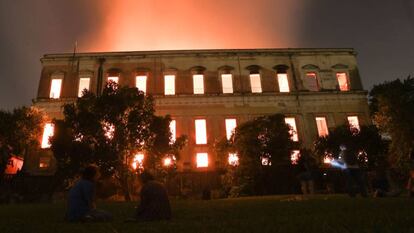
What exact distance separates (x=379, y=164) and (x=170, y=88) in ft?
71.2

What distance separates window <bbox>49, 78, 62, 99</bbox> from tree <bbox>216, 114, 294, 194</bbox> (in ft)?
68.0

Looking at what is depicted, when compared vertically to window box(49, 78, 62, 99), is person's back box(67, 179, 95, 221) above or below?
below

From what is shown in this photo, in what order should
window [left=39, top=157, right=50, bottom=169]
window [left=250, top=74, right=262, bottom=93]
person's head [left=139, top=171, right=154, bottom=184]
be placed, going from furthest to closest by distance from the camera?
1. window [left=250, top=74, right=262, bottom=93]
2. window [left=39, top=157, right=50, bottom=169]
3. person's head [left=139, top=171, right=154, bottom=184]

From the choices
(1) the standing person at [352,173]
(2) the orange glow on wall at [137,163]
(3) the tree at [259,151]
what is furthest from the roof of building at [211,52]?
(1) the standing person at [352,173]

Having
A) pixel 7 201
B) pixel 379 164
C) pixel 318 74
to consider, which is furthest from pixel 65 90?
pixel 379 164

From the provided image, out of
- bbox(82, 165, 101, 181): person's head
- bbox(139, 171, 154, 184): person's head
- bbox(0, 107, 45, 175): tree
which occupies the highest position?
bbox(0, 107, 45, 175): tree

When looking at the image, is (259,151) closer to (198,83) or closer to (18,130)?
(198,83)

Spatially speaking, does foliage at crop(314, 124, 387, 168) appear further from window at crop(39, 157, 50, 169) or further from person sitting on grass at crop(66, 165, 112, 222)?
window at crop(39, 157, 50, 169)

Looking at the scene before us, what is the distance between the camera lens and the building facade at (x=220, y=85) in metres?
33.2

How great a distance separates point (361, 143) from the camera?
88.7 feet

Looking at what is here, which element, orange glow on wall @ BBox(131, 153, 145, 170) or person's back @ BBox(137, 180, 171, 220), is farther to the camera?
orange glow on wall @ BBox(131, 153, 145, 170)

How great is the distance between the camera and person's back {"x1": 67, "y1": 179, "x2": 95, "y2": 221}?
7.41 metres

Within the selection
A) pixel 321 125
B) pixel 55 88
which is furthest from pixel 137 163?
pixel 321 125

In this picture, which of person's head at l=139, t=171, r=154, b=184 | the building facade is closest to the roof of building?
the building facade
